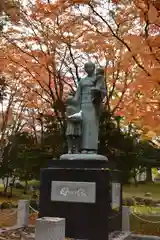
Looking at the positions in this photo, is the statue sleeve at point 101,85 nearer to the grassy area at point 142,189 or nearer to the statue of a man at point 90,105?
the statue of a man at point 90,105

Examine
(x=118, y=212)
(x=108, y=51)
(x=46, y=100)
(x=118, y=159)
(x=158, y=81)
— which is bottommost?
(x=118, y=212)

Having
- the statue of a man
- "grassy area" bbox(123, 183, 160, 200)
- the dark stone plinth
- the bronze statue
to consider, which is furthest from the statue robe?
"grassy area" bbox(123, 183, 160, 200)

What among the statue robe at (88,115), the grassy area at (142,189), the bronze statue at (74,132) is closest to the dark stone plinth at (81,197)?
the bronze statue at (74,132)

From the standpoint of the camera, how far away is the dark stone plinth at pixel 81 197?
6191mm

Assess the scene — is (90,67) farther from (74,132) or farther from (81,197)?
(81,197)

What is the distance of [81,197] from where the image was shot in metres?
6.35

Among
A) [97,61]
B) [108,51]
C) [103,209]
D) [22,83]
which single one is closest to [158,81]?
[103,209]

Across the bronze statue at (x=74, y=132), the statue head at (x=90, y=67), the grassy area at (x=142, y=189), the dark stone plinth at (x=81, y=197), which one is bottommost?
the grassy area at (x=142, y=189)

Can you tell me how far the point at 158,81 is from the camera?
5973 millimetres

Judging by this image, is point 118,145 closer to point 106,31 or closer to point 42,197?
point 106,31

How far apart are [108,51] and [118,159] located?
15.2ft

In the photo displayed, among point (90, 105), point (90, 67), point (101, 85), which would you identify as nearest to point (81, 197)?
point (90, 105)

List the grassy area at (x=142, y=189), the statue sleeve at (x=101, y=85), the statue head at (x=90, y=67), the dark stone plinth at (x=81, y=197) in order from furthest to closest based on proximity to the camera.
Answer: the grassy area at (x=142, y=189)
the statue head at (x=90, y=67)
the statue sleeve at (x=101, y=85)
the dark stone plinth at (x=81, y=197)

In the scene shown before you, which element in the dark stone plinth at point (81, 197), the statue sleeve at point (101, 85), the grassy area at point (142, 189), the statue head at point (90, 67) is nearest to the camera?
the dark stone plinth at point (81, 197)
